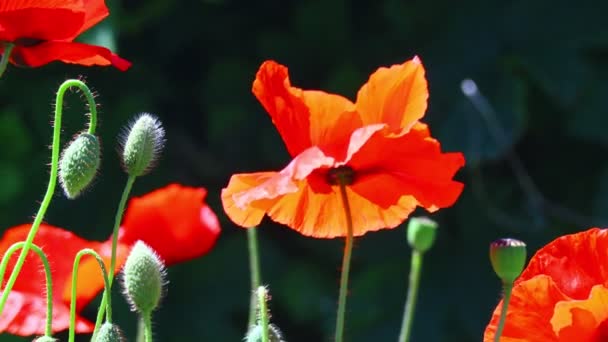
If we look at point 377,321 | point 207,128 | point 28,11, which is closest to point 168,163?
point 207,128

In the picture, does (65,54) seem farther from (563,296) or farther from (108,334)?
(563,296)

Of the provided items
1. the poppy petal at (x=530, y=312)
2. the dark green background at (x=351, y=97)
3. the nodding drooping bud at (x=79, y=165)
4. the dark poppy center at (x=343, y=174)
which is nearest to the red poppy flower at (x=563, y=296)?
the poppy petal at (x=530, y=312)

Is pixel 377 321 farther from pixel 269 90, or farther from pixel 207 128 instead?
pixel 269 90

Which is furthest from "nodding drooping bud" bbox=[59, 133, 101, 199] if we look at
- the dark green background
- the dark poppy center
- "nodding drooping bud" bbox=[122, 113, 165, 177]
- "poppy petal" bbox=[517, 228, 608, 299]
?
the dark green background

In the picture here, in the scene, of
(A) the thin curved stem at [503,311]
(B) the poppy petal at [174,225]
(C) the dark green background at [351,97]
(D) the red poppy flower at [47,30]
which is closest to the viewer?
(A) the thin curved stem at [503,311]

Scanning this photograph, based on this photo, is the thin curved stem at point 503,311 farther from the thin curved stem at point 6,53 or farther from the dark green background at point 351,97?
the dark green background at point 351,97

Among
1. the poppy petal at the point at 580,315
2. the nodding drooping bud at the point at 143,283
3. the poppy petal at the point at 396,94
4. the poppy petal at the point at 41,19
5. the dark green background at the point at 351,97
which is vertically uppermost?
the dark green background at the point at 351,97

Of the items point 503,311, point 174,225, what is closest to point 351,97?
point 174,225
